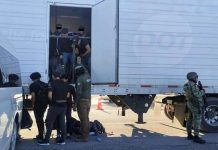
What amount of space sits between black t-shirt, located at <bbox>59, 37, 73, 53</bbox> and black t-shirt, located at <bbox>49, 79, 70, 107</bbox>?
8.81 feet

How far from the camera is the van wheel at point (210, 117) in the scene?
12.2 meters

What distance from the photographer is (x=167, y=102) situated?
44.1 feet

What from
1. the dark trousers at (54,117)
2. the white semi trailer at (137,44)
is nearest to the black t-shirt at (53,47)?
the white semi trailer at (137,44)

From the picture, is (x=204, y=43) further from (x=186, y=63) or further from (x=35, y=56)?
(x=35, y=56)

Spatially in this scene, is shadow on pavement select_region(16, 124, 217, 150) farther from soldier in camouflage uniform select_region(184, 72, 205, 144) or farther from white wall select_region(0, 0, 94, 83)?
white wall select_region(0, 0, 94, 83)

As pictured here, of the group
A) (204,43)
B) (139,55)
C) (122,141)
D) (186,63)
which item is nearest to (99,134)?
(122,141)

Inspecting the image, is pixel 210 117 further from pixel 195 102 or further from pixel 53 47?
pixel 53 47

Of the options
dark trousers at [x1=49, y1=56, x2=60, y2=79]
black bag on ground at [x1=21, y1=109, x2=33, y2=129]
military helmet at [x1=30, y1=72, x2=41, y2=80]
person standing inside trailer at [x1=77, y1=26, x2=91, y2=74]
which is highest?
person standing inside trailer at [x1=77, y1=26, x2=91, y2=74]

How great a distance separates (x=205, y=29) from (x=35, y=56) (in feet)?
16.0

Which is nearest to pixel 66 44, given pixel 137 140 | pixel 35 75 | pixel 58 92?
pixel 35 75

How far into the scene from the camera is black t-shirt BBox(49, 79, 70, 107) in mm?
9852

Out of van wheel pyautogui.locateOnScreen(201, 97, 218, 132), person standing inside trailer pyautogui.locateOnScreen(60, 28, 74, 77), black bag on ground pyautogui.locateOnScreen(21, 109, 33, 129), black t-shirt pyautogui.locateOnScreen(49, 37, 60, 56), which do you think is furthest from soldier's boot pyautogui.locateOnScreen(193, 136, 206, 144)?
black t-shirt pyautogui.locateOnScreen(49, 37, 60, 56)

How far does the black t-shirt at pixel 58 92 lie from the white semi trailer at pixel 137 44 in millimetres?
1108

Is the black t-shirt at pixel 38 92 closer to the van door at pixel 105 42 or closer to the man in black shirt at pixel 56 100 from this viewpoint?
the man in black shirt at pixel 56 100
